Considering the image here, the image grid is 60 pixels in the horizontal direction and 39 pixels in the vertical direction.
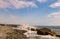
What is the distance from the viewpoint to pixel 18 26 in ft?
13.7

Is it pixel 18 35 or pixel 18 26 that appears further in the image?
pixel 18 26

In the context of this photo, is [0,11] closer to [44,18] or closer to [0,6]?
[0,6]

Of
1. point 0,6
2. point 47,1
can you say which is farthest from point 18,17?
point 47,1

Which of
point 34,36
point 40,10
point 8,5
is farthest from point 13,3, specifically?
point 34,36

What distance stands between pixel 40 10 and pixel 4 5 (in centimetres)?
88

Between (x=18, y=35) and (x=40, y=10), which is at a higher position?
(x=40, y=10)

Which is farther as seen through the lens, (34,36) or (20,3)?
(20,3)

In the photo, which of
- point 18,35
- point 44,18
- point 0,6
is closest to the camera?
point 18,35

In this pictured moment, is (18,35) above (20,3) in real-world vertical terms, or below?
below

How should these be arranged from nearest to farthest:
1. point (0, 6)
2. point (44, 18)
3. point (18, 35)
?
point (18, 35) → point (0, 6) → point (44, 18)

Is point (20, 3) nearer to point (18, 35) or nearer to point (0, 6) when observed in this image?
point (0, 6)

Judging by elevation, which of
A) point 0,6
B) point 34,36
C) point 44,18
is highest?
point 0,6

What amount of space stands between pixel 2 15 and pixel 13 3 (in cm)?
40

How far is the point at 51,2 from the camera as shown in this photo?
412 centimetres
